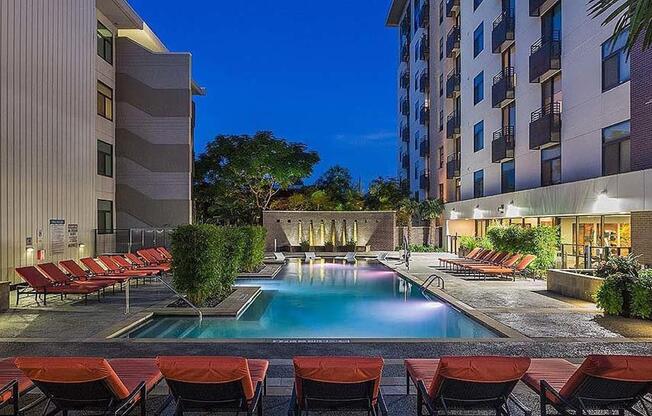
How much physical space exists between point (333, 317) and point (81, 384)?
8.90 m

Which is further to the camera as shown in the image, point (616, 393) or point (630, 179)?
point (630, 179)

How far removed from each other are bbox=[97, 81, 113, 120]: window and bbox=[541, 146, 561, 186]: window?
21581 millimetres

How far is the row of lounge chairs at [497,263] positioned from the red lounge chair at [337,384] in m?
14.7

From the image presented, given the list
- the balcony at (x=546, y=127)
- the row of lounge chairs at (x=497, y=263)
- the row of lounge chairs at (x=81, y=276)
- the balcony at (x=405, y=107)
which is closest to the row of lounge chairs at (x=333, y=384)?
the row of lounge chairs at (x=81, y=276)

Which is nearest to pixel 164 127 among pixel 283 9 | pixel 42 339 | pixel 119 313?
pixel 119 313

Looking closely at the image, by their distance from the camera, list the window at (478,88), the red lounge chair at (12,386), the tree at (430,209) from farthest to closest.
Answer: the tree at (430,209) → the window at (478,88) → the red lounge chair at (12,386)

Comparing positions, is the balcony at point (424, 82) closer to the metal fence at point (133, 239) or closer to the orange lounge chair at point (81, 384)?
the metal fence at point (133, 239)

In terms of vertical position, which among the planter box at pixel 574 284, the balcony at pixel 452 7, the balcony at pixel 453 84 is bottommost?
the planter box at pixel 574 284

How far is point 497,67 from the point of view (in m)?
28.7

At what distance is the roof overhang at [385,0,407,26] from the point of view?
53.7 m

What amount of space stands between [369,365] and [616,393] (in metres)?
2.38

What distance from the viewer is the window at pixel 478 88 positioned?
102 ft

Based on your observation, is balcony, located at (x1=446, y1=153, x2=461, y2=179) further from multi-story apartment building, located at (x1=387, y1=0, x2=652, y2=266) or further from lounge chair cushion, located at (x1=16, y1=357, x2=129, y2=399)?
lounge chair cushion, located at (x1=16, y1=357, x2=129, y2=399)

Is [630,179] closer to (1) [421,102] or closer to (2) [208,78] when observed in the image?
(1) [421,102]
